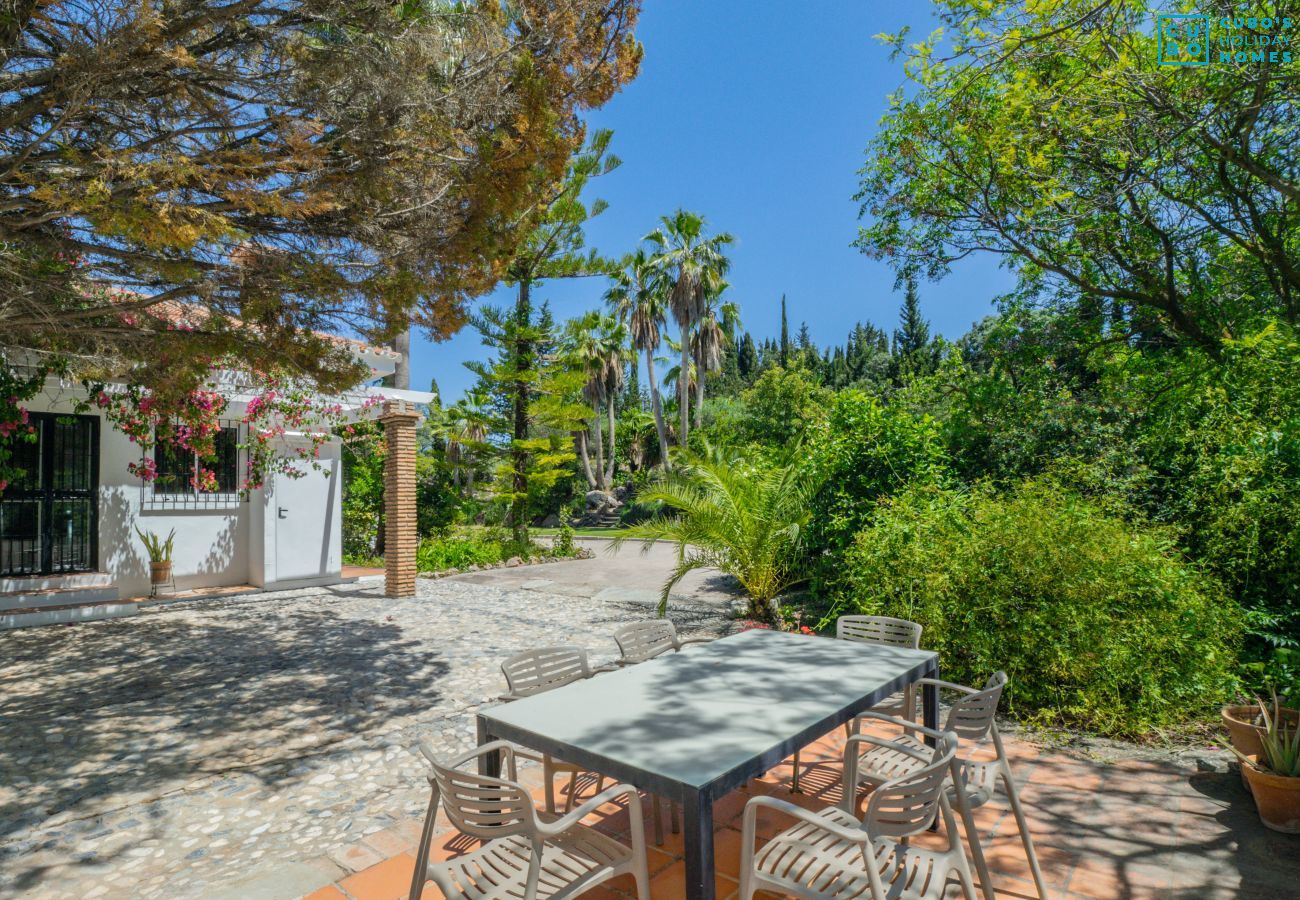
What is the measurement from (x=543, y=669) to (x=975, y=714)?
2009 millimetres

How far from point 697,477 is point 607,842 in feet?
20.1

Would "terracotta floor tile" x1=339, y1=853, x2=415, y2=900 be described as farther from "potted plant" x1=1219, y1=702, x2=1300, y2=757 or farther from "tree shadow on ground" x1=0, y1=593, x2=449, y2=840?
"potted plant" x1=1219, y1=702, x2=1300, y2=757

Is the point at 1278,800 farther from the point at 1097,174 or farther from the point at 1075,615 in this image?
the point at 1097,174

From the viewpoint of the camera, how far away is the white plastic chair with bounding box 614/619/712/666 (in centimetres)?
368

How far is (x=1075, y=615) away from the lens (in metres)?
4.46

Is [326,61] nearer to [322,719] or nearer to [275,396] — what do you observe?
[322,719]

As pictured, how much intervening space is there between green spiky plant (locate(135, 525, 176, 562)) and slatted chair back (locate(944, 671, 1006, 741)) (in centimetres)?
1092

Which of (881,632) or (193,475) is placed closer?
(881,632)

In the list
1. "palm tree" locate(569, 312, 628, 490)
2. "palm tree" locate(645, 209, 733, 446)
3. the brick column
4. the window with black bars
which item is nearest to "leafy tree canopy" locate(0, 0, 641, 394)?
the window with black bars

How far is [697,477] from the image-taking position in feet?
26.7

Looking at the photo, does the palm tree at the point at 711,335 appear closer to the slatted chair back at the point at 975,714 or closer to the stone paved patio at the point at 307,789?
the stone paved patio at the point at 307,789

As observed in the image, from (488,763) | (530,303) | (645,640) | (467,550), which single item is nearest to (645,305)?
(530,303)

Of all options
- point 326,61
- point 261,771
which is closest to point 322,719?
point 261,771

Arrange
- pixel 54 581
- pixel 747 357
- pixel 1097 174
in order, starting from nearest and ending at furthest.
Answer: pixel 1097 174 → pixel 54 581 → pixel 747 357
